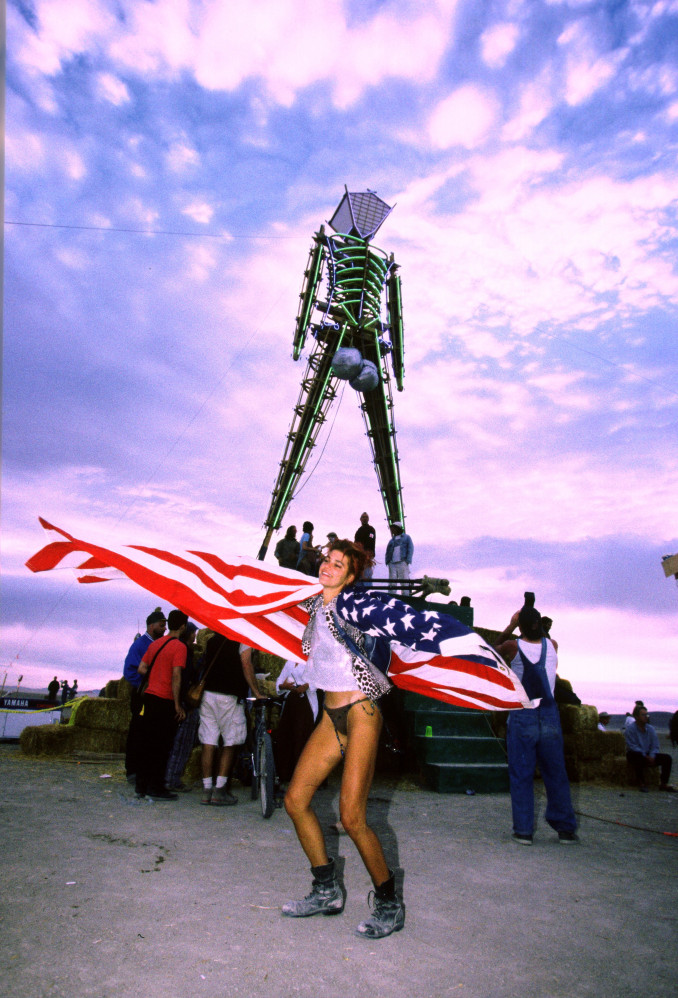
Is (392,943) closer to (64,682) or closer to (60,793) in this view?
(60,793)

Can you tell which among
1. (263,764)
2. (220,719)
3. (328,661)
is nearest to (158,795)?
(220,719)

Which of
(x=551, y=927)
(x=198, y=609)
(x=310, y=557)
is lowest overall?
(x=551, y=927)

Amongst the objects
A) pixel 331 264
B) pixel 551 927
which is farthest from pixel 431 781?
pixel 331 264

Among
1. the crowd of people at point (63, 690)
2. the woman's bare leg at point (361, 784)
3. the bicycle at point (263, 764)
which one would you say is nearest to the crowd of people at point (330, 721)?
the woman's bare leg at point (361, 784)

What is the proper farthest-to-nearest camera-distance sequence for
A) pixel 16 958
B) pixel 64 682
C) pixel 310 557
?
1. pixel 64 682
2. pixel 310 557
3. pixel 16 958

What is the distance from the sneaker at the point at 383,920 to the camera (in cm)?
358

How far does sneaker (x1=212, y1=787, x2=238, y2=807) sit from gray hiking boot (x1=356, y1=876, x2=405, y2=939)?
402 cm

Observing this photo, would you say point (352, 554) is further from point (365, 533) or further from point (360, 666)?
point (365, 533)

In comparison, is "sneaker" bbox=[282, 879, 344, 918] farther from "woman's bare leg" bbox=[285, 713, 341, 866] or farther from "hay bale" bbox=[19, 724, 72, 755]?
"hay bale" bbox=[19, 724, 72, 755]

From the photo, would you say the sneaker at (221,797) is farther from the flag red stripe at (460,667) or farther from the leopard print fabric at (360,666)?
the leopard print fabric at (360,666)

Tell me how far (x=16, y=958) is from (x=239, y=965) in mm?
1045

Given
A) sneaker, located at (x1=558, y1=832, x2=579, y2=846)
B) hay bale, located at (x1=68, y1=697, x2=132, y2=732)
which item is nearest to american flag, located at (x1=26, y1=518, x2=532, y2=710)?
sneaker, located at (x1=558, y1=832, x2=579, y2=846)

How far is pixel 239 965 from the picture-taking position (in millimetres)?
3156

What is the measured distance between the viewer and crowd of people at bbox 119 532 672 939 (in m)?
3.73
